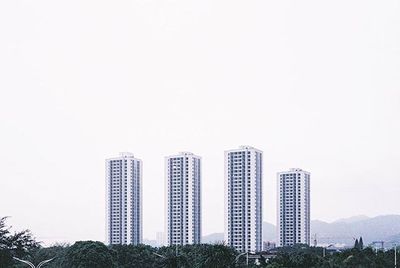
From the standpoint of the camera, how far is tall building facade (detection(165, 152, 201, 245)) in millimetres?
81938

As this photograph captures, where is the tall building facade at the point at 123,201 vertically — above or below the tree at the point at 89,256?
above

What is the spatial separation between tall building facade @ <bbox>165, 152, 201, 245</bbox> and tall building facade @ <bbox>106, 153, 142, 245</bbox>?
488 centimetres

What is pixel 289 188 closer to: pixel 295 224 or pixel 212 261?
pixel 295 224

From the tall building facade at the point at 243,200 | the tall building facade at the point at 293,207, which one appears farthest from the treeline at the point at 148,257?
the tall building facade at the point at 293,207

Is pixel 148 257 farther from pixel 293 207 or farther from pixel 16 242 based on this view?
pixel 293 207

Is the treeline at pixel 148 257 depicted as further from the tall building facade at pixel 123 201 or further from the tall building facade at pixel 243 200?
the tall building facade at pixel 123 201

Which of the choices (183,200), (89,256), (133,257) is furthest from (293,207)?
(89,256)

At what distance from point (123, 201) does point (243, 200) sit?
17610 mm

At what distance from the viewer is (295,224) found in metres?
92.9

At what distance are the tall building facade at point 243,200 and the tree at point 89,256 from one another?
37.3 metres

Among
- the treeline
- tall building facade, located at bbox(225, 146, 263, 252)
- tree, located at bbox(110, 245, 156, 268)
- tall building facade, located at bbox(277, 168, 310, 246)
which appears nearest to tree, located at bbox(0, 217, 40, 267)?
the treeline

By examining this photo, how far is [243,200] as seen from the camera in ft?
259

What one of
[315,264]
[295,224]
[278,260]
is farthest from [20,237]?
[295,224]

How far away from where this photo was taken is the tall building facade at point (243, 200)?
78.1m
